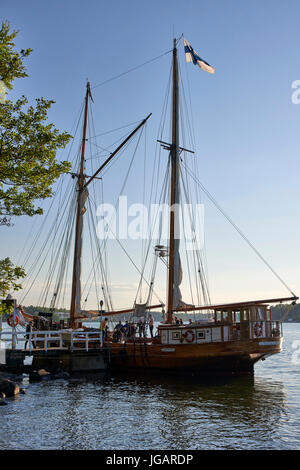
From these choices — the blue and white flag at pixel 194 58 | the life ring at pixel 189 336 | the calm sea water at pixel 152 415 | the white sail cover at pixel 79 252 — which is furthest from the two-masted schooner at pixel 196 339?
the blue and white flag at pixel 194 58

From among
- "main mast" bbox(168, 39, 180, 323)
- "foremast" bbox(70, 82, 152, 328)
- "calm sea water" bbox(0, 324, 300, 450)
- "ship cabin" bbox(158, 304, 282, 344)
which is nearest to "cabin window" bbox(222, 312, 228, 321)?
"ship cabin" bbox(158, 304, 282, 344)

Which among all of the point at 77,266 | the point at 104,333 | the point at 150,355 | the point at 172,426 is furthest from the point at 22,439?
the point at 77,266

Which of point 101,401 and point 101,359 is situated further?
point 101,359

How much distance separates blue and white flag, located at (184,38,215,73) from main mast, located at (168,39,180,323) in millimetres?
1025

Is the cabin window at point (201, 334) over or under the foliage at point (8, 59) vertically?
under

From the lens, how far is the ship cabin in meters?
29.6

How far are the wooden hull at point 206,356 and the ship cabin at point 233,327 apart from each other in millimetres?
415

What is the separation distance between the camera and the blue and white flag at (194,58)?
127 ft

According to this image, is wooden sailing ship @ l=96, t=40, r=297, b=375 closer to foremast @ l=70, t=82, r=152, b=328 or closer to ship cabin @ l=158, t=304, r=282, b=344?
ship cabin @ l=158, t=304, r=282, b=344

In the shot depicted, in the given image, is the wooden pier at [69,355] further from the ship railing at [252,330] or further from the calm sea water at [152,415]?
the ship railing at [252,330]
